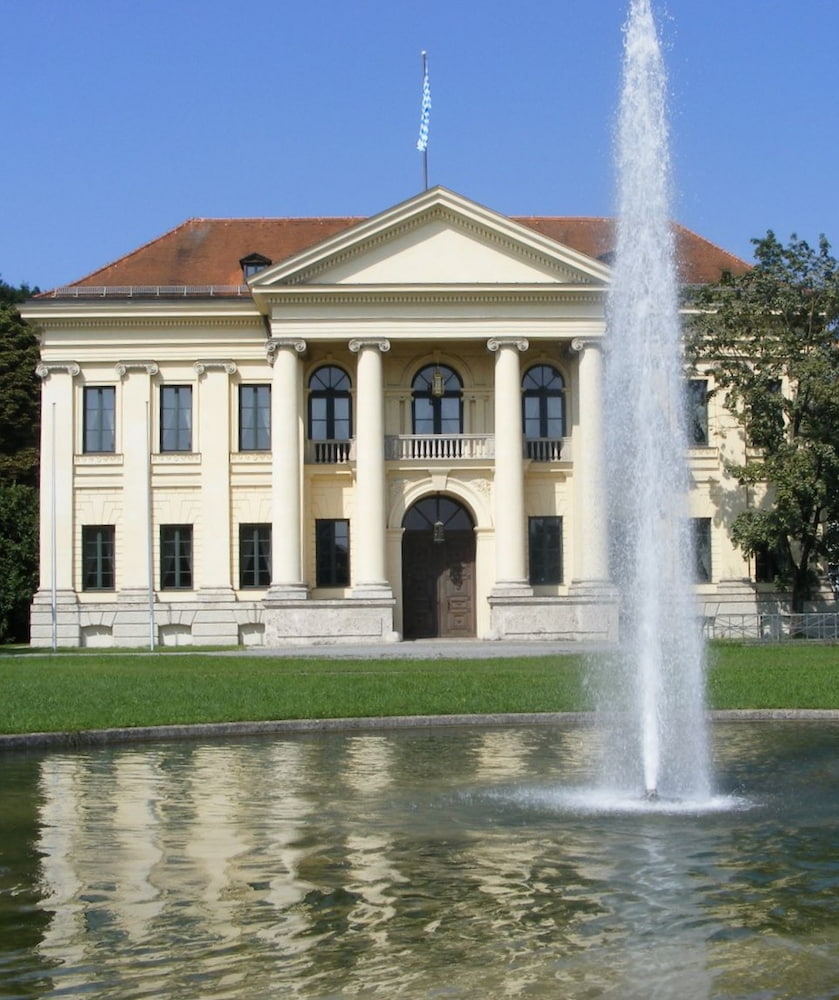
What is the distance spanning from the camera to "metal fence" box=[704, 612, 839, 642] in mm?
43312

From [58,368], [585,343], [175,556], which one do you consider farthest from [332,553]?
[58,368]

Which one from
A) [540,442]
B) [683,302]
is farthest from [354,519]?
[683,302]

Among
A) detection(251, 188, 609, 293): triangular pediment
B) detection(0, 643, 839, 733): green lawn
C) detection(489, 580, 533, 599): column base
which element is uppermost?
detection(251, 188, 609, 293): triangular pediment

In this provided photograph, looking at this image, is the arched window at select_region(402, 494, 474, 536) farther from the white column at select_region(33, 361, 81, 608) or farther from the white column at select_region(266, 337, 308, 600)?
the white column at select_region(33, 361, 81, 608)

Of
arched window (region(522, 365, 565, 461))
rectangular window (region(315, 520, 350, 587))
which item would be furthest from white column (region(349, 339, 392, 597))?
arched window (region(522, 365, 565, 461))

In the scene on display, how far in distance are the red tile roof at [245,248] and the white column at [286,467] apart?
5598mm

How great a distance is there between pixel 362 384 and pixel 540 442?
6438 millimetres

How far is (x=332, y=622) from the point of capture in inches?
1702

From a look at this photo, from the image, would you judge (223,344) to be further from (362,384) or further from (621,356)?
(621,356)

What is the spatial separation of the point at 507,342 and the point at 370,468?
5.87 meters

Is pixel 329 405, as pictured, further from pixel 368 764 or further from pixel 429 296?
pixel 368 764

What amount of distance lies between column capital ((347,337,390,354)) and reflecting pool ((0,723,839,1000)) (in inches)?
1139

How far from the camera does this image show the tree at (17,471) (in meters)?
52.3

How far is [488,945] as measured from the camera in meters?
8.36
